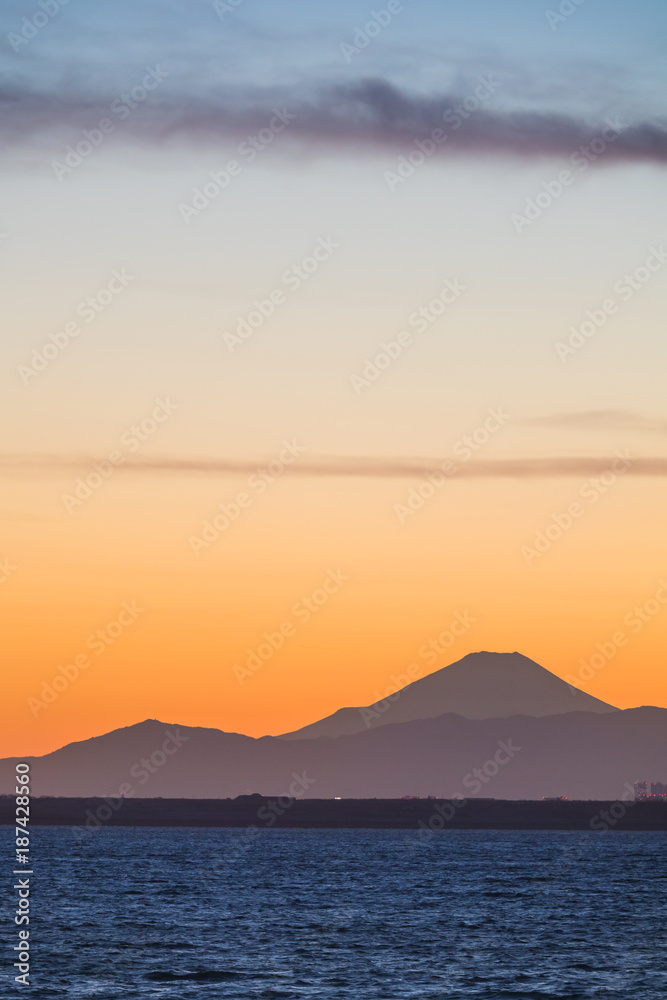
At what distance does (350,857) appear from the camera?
182 meters

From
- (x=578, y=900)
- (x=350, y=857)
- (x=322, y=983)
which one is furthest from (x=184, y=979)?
(x=350, y=857)

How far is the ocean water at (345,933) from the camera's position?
61.2 m

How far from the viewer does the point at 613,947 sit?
77.6 m

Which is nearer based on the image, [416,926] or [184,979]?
[184,979]

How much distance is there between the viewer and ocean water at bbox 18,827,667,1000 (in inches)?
2410

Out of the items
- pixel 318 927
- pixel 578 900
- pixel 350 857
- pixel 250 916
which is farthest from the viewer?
pixel 350 857

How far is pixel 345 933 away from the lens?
82.7 metres

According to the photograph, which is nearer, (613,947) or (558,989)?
(558,989)

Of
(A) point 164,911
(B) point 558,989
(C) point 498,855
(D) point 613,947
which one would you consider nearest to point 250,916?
(A) point 164,911

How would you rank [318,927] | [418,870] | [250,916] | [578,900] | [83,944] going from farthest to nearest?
[418,870] → [578,900] → [250,916] → [318,927] → [83,944]

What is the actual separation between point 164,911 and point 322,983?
36.8 metres

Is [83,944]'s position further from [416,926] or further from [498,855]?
[498,855]

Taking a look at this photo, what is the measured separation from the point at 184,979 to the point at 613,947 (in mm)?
29432

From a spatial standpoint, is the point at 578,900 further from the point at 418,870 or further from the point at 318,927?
the point at 418,870
